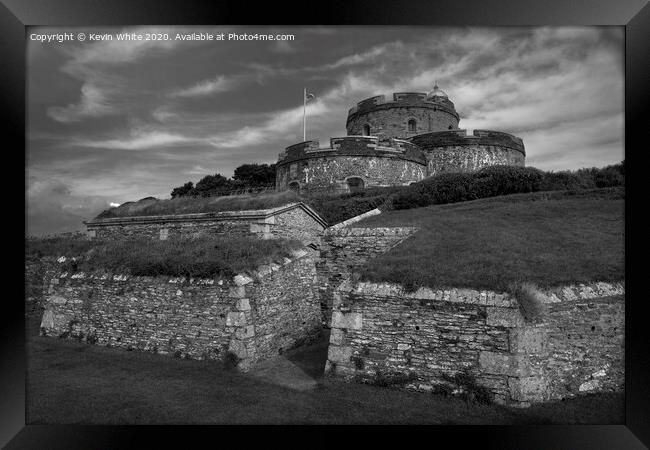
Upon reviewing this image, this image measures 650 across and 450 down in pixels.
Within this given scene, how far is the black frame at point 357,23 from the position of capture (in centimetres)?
602

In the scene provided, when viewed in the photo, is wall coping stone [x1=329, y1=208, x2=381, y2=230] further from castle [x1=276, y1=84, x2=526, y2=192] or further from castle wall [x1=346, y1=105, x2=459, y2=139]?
castle wall [x1=346, y1=105, x2=459, y2=139]

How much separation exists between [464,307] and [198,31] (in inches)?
265

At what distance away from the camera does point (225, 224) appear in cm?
1493

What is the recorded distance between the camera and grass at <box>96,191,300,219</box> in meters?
15.8

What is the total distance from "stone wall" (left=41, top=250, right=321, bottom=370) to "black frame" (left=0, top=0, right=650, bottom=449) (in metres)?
2.97

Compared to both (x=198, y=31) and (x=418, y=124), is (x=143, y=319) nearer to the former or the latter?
(x=198, y=31)

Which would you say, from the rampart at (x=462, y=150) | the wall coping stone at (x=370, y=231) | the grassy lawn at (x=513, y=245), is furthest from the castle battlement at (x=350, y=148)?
the wall coping stone at (x=370, y=231)

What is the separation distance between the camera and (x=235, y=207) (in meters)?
15.7

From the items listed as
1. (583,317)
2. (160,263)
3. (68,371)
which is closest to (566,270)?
(583,317)

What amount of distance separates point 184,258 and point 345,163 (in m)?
12.4

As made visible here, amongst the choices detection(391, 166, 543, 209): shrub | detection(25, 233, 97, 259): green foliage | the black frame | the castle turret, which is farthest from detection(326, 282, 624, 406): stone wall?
the castle turret

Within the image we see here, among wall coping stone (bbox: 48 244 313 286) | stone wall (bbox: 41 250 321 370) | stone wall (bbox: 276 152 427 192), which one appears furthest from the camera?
stone wall (bbox: 276 152 427 192)

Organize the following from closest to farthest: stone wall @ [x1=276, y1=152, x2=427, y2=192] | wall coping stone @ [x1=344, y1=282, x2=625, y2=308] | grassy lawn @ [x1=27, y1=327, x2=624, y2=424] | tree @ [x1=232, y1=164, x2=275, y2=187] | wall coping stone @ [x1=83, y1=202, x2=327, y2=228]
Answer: grassy lawn @ [x1=27, y1=327, x2=624, y2=424] < wall coping stone @ [x1=344, y1=282, x2=625, y2=308] < wall coping stone @ [x1=83, y1=202, x2=327, y2=228] < stone wall @ [x1=276, y1=152, x2=427, y2=192] < tree @ [x1=232, y1=164, x2=275, y2=187]
